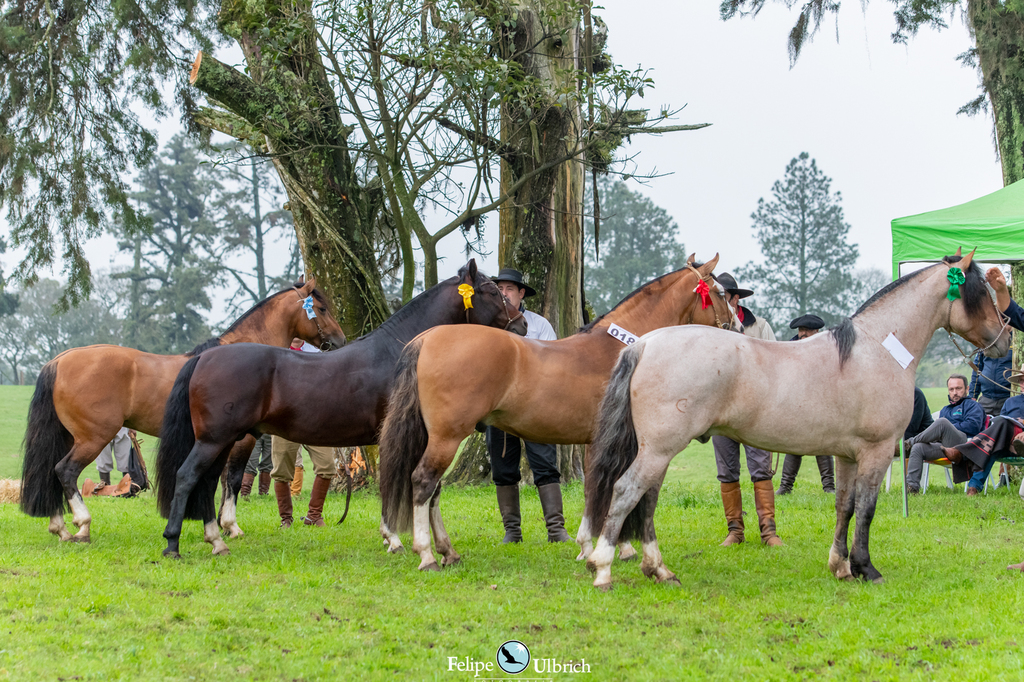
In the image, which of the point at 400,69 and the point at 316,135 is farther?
the point at 316,135

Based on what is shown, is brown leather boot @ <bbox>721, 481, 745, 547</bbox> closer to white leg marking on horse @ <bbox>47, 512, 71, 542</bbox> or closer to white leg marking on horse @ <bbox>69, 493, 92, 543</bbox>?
white leg marking on horse @ <bbox>69, 493, 92, 543</bbox>

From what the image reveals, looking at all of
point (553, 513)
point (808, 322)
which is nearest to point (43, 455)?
point (553, 513)

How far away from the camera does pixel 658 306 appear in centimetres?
559

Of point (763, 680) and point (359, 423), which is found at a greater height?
point (359, 423)

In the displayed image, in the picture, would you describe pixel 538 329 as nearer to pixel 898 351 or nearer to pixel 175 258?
pixel 898 351

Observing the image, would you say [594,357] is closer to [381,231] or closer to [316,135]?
[316,135]

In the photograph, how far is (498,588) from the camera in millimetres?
4570

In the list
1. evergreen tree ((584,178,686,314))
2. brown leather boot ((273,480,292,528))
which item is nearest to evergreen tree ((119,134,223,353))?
evergreen tree ((584,178,686,314))

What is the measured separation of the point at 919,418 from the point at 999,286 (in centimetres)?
402

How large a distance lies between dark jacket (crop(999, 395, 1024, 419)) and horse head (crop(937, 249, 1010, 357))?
4.12 m

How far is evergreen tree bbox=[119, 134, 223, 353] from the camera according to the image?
3653 cm

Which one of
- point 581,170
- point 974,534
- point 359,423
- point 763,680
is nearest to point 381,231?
point 581,170

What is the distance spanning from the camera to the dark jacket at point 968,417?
881 cm

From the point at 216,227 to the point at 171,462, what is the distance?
35.3m
